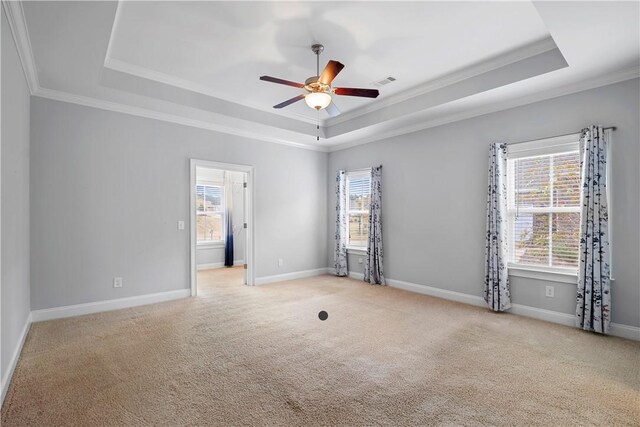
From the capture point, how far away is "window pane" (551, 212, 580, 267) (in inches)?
145

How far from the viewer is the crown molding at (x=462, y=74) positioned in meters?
3.34

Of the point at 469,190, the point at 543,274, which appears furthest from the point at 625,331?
the point at 469,190

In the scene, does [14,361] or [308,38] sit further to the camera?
[308,38]

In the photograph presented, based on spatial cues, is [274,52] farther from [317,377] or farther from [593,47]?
[317,377]

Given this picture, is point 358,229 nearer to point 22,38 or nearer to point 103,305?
point 103,305

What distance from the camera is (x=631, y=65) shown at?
3188 millimetres

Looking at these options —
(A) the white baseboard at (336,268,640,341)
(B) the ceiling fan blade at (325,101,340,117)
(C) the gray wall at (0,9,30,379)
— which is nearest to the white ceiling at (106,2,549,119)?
(B) the ceiling fan blade at (325,101,340,117)

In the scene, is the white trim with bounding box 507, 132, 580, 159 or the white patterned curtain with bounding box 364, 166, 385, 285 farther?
the white patterned curtain with bounding box 364, 166, 385, 285

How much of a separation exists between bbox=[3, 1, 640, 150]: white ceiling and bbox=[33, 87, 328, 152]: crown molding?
0.7 inches

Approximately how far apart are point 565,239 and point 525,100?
1.78m

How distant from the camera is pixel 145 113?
177 inches

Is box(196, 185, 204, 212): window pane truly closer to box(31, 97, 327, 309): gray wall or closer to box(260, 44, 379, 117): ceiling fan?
box(31, 97, 327, 309): gray wall

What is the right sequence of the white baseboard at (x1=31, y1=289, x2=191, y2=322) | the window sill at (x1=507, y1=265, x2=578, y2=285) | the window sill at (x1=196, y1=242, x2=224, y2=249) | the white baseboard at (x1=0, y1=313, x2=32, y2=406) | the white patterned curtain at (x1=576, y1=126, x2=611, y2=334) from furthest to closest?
the window sill at (x1=196, y1=242, x2=224, y2=249) < the white baseboard at (x1=31, y1=289, x2=191, y2=322) < the window sill at (x1=507, y1=265, x2=578, y2=285) < the white patterned curtain at (x1=576, y1=126, x2=611, y2=334) < the white baseboard at (x1=0, y1=313, x2=32, y2=406)

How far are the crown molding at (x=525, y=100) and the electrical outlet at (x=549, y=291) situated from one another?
2.30m
